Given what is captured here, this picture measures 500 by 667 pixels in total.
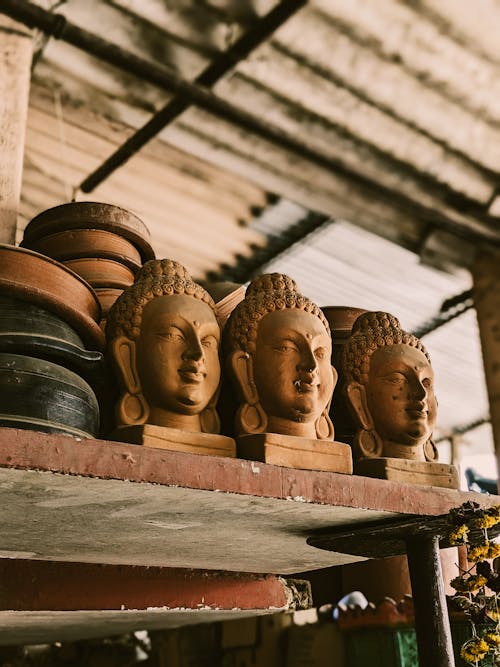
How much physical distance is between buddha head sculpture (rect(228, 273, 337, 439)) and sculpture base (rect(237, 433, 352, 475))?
6cm

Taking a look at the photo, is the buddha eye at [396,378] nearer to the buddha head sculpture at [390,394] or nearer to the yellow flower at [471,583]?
the buddha head sculpture at [390,394]

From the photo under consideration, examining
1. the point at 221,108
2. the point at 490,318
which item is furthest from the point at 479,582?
the point at 490,318

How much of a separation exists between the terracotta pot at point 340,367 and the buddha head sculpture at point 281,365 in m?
0.18

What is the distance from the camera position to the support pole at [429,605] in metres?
1.86

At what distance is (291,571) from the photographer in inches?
103

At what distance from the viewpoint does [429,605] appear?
6.29 ft

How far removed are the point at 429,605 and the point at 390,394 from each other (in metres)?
0.53

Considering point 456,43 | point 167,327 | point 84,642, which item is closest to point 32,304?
point 167,327

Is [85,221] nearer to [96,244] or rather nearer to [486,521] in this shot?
[96,244]

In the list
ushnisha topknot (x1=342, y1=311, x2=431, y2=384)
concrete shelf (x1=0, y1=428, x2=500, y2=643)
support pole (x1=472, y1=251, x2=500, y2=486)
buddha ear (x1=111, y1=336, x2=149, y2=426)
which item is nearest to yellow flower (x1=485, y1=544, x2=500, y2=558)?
concrete shelf (x1=0, y1=428, x2=500, y2=643)

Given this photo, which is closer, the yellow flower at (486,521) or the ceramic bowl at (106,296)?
the yellow flower at (486,521)

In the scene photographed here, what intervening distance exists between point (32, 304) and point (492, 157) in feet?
13.3

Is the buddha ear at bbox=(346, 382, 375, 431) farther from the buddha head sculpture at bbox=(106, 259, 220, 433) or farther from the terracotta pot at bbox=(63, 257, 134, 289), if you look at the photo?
the terracotta pot at bbox=(63, 257, 134, 289)

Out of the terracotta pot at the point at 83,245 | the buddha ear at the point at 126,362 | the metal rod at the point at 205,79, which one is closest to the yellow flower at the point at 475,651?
the buddha ear at the point at 126,362
